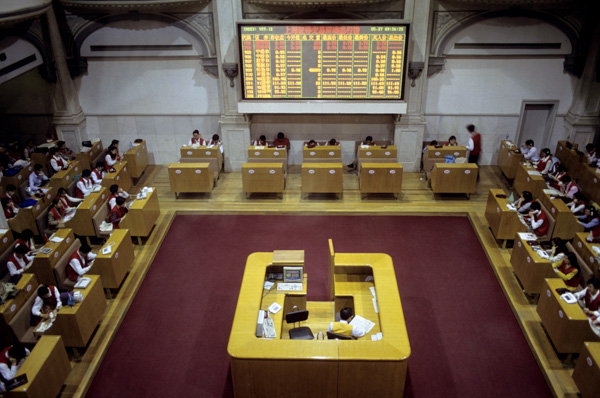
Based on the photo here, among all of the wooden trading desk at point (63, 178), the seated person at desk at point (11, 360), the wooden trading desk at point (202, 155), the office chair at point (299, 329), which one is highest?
the wooden trading desk at point (202, 155)

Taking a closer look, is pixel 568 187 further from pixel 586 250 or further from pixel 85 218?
pixel 85 218

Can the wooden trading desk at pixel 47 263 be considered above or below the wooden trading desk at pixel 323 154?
below

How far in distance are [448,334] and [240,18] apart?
26.5ft

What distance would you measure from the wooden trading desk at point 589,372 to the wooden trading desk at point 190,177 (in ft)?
26.2

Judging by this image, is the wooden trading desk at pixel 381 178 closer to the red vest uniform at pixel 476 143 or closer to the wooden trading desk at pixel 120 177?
the red vest uniform at pixel 476 143

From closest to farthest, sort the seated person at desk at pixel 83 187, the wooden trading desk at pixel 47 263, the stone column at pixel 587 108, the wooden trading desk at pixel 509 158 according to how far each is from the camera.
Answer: the wooden trading desk at pixel 47 263 → the seated person at desk at pixel 83 187 → the stone column at pixel 587 108 → the wooden trading desk at pixel 509 158

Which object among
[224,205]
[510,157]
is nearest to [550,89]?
[510,157]

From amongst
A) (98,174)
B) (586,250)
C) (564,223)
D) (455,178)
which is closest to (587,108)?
(455,178)

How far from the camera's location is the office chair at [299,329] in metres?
6.12

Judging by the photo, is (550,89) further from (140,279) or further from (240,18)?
(140,279)

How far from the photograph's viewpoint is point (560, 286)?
700 centimetres

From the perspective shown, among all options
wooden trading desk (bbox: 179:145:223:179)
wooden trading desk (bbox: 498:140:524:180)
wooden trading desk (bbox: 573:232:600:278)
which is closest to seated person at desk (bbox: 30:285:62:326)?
wooden trading desk (bbox: 179:145:223:179)

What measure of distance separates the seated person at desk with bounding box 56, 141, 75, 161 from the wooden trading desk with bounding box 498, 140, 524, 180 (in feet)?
35.0

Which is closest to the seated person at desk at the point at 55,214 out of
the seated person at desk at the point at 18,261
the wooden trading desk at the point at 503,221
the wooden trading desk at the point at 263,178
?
the seated person at desk at the point at 18,261
